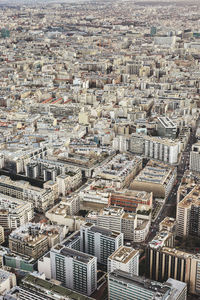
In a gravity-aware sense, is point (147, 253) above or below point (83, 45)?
below

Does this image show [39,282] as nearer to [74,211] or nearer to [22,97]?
[74,211]

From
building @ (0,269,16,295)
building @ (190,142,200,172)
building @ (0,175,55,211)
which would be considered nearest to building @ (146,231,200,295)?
building @ (0,269,16,295)

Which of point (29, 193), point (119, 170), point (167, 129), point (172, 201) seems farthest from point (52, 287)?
point (167, 129)

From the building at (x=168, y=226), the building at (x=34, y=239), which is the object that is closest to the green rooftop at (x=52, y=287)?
the building at (x=34, y=239)

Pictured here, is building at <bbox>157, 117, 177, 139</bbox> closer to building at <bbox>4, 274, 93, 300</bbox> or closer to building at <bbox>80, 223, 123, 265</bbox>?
building at <bbox>80, 223, 123, 265</bbox>

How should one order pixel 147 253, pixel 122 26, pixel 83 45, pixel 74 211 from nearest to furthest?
pixel 147 253
pixel 74 211
pixel 83 45
pixel 122 26

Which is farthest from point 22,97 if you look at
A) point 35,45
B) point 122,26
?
point 122,26
